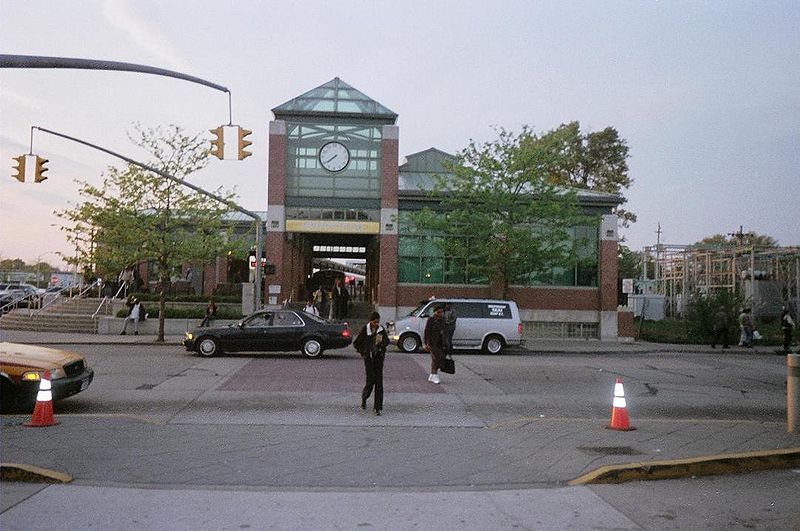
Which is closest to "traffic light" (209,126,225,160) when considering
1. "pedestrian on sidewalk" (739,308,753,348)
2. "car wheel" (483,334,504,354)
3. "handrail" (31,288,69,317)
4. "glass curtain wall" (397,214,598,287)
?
"car wheel" (483,334,504,354)

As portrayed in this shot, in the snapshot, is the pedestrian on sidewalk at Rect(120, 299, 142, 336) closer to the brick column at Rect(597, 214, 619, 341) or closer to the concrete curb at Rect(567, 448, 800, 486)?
the brick column at Rect(597, 214, 619, 341)

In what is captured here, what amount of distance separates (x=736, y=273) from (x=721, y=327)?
13086mm

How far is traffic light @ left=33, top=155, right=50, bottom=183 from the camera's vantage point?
638 inches

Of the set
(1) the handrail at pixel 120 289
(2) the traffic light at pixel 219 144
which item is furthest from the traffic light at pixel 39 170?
(1) the handrail at pixel 120 289

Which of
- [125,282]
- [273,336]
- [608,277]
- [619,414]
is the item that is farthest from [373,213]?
[619,414]

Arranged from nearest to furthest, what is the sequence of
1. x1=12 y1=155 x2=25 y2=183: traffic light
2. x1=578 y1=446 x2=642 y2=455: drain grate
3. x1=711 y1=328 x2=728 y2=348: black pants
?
x1=578 y1=446 x2=642 y2=455: drain grate, x1=12 y1=155 x2=25 y2=183: traffic light, x1=711 y1=328 x2=728 y2=348: black pants

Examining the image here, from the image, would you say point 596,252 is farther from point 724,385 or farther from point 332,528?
point 332,528

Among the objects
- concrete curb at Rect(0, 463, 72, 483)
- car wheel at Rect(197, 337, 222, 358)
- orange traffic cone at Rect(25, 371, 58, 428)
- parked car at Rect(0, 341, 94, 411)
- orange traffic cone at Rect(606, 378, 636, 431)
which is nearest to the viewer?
concrete curb at Rect(0, 463, 72, 483)

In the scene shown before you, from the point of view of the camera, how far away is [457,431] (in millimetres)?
10211

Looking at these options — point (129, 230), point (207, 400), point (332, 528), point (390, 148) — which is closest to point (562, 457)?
point (332, 528)

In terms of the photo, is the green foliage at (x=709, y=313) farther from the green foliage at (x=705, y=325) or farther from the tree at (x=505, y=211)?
the tree at (x=505, y=211)

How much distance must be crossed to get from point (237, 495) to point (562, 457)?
3.83 m

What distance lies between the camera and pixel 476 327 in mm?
24359

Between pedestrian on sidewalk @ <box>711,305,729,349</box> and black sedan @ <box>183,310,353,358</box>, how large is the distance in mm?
16693
